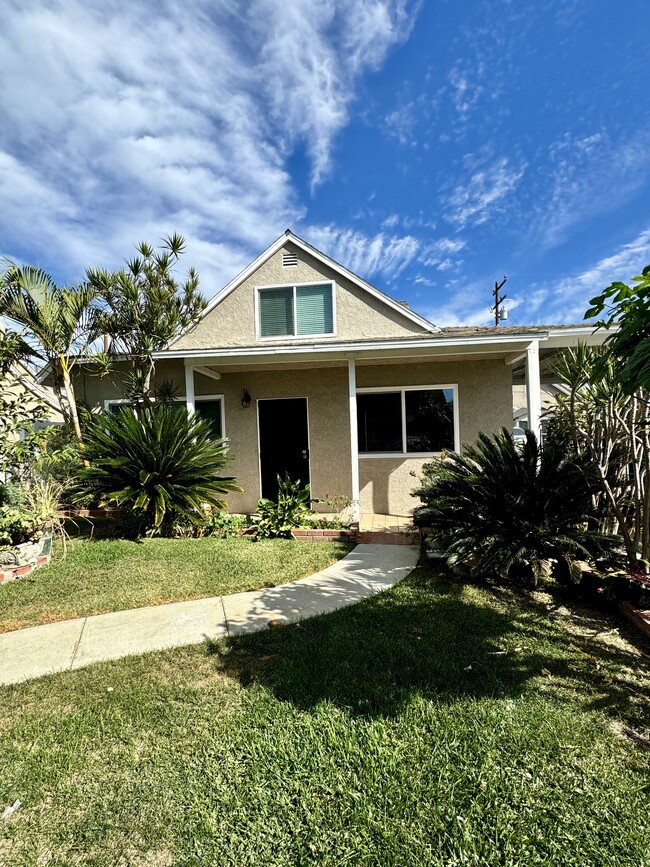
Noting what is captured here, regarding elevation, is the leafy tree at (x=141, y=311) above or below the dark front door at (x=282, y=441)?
above

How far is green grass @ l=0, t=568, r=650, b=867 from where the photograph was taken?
172cm

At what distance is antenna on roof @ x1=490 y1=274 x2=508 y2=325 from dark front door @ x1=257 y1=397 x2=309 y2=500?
18.5 m

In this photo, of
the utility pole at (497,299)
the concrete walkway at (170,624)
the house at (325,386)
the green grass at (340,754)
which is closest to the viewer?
the green grass at (340,754)

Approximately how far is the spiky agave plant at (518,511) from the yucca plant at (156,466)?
3.86 m

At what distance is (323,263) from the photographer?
940cm

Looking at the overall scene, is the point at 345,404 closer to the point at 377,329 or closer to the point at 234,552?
the point at 377,329

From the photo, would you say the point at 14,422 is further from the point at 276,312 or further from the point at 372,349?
the point at 276,312

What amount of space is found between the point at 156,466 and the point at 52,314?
3966mm

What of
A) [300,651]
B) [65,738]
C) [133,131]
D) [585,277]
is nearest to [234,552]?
[300,651]

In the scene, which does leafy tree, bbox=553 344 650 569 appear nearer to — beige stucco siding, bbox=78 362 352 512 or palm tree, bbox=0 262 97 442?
beige stucco siding, bbox=78 362 352 512

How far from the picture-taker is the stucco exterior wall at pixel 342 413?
8.55m

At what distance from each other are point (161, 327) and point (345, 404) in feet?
14.7

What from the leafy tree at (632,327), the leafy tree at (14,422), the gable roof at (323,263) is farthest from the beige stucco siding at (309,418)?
the leafy tree at (632,327)

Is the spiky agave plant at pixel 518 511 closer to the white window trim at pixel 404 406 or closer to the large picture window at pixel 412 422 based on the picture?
the white window trim at pixel 404 406
